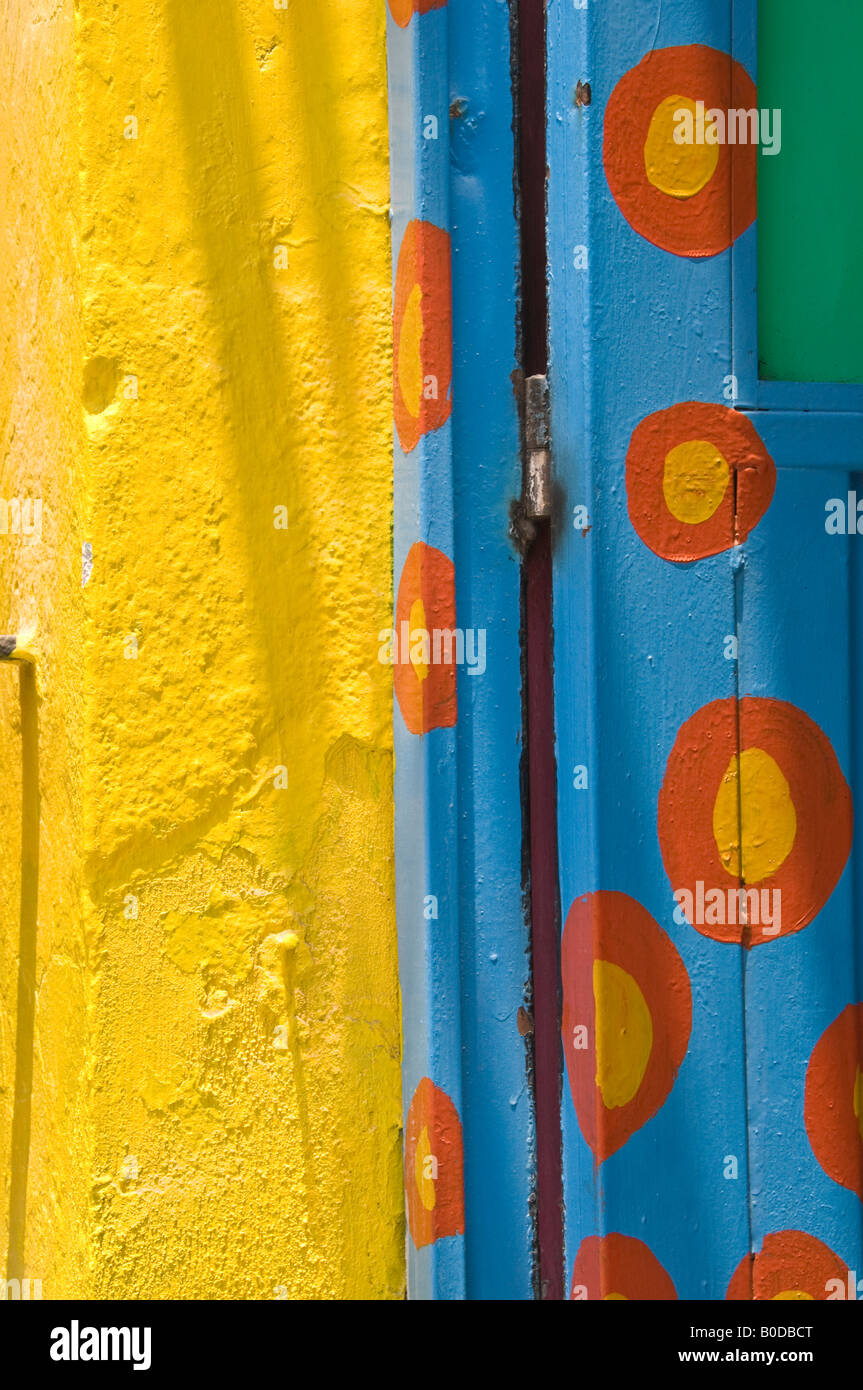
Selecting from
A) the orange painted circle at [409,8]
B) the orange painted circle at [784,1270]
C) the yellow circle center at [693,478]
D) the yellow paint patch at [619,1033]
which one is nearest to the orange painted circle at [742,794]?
the yellow paint patch at [619,1033]

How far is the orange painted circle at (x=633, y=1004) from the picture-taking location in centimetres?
128

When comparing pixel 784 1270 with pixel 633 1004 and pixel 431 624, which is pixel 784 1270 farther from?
pixel 431 624

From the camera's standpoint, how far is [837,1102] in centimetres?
131

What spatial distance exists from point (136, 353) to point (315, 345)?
22 centimetres

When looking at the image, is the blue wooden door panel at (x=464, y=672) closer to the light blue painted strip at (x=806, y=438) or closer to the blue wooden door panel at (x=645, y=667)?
the blue wooden door panel at (x=645, y=667)

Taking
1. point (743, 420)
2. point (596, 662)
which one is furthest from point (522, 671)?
point (743, 420)

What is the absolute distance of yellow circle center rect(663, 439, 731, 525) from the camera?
130 cm

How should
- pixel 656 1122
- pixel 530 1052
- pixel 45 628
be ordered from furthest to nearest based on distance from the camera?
pixel 45 628 → pixel 530 1052 → pixel 656 1122

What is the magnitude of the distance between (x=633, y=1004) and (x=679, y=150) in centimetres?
97

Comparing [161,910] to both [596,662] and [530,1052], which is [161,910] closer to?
[530,1052]

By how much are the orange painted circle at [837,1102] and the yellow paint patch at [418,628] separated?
629 mm

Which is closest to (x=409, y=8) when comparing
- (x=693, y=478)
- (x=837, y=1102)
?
(x=693, y=478)

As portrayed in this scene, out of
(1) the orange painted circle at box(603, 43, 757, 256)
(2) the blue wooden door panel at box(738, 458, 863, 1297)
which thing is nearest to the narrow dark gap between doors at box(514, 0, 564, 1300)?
(1) the orange painted circle at box(603, 43, 757, 256)

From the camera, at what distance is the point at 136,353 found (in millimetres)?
1406
